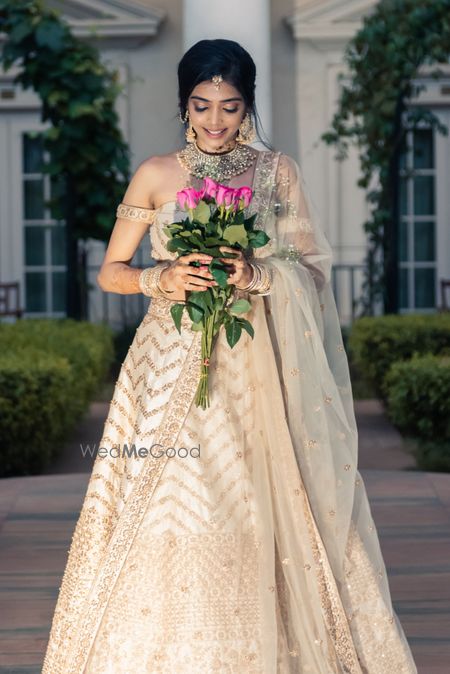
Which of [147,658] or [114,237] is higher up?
[114,237]

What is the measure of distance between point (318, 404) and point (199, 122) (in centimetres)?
76

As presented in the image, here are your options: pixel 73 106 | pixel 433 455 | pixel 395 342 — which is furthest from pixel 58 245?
pixel 433 455

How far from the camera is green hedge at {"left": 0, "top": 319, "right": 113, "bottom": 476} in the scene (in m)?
6.66

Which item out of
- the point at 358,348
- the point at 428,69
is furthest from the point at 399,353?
the point at 428,69

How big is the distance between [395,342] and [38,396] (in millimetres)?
2966

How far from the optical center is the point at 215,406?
311 centimetres

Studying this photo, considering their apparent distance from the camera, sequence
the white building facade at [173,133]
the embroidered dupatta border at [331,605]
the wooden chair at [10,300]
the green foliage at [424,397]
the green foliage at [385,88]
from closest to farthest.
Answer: the embroidered dupatta border at [331,605], the green foliage at [424,397], the green foliage at [385,88], the wooden chair at [10,300], the white building facade at [173,133]

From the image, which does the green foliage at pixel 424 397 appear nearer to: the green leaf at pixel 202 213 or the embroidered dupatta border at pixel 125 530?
the embroidered dupatta border at pixel 125 530

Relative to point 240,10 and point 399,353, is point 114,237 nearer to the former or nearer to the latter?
point 399,353

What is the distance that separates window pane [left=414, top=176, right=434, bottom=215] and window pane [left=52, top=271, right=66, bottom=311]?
3470 mm

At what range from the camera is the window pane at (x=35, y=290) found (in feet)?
40.8

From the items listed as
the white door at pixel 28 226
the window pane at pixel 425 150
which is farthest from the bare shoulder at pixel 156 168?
the window pane at pixel 425 150

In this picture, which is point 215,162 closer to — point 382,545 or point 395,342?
point 382,545

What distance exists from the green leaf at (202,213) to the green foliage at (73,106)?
22.5 feet
